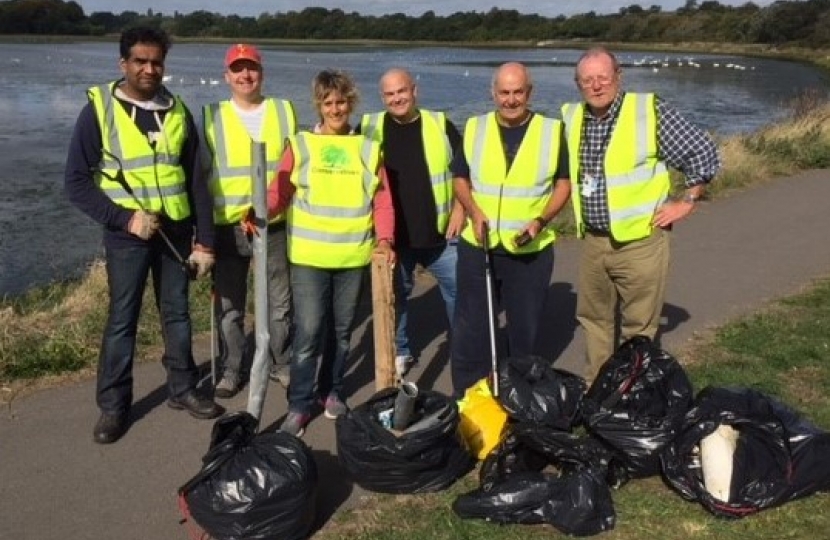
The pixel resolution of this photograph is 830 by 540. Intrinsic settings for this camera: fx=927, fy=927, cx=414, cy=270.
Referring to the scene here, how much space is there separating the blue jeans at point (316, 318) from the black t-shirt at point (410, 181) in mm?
634

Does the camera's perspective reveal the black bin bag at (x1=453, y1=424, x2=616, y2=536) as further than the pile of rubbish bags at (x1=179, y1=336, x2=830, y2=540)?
Yes

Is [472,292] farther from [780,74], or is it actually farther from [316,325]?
[780,74]

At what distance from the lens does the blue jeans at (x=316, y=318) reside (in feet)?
15.3

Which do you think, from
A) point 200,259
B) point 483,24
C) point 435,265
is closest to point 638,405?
point 435,265

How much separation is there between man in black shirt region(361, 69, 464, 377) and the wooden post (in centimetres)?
65

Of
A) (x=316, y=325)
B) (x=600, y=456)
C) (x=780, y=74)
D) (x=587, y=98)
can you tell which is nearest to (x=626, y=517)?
(x=600, y=456)

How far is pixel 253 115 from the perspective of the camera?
16.2 feet

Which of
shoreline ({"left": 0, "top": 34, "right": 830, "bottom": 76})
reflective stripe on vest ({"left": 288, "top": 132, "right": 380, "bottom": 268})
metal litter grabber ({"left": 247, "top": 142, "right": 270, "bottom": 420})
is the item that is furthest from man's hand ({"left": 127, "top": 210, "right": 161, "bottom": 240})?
shoreline ({"left": 0, "top": 34, "right": 830, "bottom": 76})

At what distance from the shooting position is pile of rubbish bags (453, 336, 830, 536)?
155 inches

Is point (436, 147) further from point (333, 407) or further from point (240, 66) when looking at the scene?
point (333, 407)

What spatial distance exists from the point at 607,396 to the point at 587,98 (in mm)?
1501

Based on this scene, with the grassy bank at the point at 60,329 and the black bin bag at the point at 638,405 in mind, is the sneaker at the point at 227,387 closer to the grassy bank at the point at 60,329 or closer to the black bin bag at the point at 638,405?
the grassy bank at the point at 60,329

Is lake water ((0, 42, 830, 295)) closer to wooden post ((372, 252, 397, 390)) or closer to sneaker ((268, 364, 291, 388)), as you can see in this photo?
sneaker ((268, 364, 291, 388))

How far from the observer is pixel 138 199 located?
450cm
